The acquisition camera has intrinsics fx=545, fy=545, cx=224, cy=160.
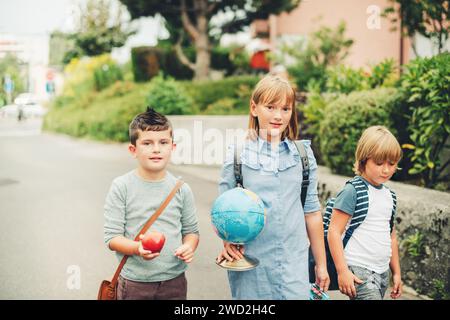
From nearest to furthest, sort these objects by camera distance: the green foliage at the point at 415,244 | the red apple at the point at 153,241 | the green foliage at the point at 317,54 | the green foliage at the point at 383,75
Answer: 1. the red apple at the point at 153,241
2. the green foliage at the point at 415,244
3. the green foliage at the point at 383,75
4. the green foliage at the point at 317,54

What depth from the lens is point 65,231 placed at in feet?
22.1

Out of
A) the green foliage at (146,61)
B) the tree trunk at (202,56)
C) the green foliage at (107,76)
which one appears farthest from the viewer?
the green foliage at (107,76)

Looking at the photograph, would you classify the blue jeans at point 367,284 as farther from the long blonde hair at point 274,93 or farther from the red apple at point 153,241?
the red apple at point 153,241

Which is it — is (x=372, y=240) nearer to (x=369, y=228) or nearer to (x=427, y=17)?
(x=369, y=228)

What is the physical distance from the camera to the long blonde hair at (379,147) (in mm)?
3035

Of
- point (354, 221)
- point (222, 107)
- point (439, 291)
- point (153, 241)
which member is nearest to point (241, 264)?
point (153, 241)

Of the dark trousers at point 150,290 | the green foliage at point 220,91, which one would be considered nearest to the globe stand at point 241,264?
the dark trousers at point 150,290

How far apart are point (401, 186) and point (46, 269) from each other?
355 centimetres

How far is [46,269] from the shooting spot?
532 cm

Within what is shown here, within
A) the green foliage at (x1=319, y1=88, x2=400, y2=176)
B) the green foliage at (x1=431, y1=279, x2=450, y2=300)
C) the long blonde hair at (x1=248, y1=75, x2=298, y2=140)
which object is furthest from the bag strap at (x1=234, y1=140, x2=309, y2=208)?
the green foliage at (x1=319, y1=88, x2=400, y2=176)

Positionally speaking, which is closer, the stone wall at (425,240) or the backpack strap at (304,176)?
the backpack strap at (304,176)

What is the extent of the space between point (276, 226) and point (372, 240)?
673 mm

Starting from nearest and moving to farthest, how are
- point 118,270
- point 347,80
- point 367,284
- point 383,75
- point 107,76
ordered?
point 118,270 < point 367,284 < point 383,75 < point 347,80 < point 107,76

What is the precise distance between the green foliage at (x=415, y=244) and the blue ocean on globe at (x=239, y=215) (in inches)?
94.4
